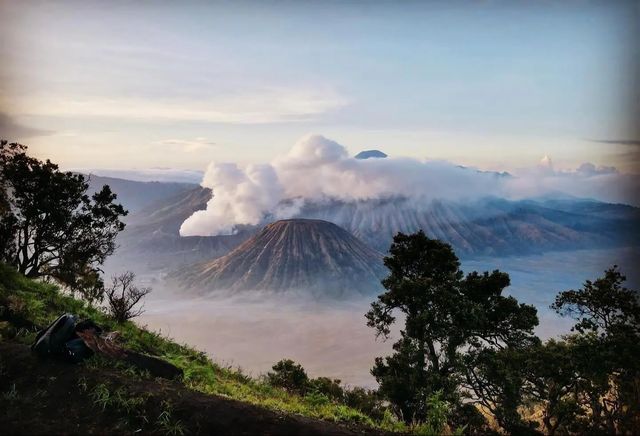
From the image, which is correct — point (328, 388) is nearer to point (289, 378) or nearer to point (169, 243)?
point (289, 378)

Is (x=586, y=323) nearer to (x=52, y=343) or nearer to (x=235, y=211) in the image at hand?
(x=52, y=343)

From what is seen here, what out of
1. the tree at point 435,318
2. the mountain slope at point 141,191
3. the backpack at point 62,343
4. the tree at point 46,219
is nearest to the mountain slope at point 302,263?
the mountain slope at point 141,191

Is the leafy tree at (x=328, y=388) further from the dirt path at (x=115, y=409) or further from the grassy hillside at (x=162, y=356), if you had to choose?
the dirt path at (x=115, y=409)

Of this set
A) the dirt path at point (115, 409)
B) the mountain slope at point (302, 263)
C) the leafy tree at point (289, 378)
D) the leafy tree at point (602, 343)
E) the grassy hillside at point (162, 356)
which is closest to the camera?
the dirt path at point (115, 409)

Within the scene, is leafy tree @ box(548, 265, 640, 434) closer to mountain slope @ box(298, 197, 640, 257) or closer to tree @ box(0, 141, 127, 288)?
tree @ box(0, 141, 127, 288)

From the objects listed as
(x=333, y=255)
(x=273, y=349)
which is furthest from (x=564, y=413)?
(x=333, y=255)

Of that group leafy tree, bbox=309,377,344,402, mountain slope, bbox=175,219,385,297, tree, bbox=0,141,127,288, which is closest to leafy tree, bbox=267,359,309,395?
leafy tree, bbox=309,377,344,402

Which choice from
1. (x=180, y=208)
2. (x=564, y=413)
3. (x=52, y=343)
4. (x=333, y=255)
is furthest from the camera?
(x=180, y=208)
